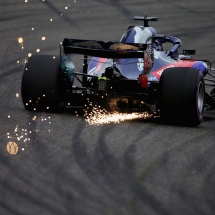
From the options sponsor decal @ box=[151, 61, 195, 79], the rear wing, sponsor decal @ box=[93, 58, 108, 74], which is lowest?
sponsor decal @ box=[151, 61, 195, 79]

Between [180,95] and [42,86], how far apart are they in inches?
76.8

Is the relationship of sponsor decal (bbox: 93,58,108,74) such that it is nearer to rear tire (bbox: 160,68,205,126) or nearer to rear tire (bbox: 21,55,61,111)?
rear tire (bbox: 21,55,61,111)

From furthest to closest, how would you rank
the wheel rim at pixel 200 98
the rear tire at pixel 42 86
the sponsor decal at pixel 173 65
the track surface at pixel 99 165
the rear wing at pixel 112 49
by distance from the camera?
the sponsor decal at pixel 173 65 → the rear tire at pixel 42 86 → the wheel rim at pixel 200 98 → the rear wing at pixel 112 49 → the track surface at pixel 99 165

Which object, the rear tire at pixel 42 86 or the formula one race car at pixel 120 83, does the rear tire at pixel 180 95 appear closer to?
the formula one race car at pixel 120 83

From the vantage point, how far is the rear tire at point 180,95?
10.8m

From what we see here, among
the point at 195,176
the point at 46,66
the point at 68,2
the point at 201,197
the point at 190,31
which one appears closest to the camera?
the point at 201,197

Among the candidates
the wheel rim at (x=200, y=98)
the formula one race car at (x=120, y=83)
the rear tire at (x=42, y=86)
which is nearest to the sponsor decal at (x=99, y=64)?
the formula one race car at (x=120, y=83)

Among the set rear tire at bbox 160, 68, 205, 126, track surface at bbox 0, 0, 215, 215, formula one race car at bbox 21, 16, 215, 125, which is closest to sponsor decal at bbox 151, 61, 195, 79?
formula one race car at bbox 21, 16, 215, 125

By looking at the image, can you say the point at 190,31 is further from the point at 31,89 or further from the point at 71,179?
the point at 71,179

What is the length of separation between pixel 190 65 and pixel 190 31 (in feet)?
25.9

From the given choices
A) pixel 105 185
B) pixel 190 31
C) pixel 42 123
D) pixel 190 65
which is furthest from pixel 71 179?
pixel 190 31

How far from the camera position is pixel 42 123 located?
10.9m

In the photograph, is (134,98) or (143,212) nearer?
(143,212)

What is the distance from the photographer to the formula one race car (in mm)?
10883
